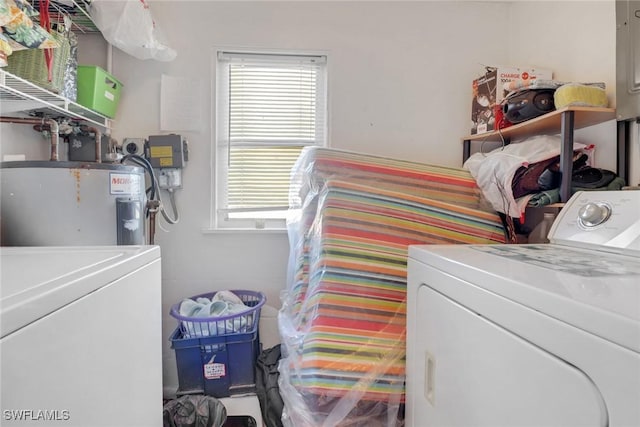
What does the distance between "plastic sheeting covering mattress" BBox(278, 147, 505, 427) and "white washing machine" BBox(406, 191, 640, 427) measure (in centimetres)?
25

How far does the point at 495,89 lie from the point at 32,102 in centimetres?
242

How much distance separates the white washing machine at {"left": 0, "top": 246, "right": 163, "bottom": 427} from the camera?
1.61 feet

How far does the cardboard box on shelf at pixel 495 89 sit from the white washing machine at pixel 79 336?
190cm

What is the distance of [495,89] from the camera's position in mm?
1885

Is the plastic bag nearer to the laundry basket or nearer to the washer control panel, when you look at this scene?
the laundry basket

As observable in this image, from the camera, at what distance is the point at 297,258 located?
67.1 inches

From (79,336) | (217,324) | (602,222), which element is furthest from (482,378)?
(217,324)

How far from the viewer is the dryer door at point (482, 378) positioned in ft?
1.62

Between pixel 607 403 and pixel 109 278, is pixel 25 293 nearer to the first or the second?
pixel 109 278

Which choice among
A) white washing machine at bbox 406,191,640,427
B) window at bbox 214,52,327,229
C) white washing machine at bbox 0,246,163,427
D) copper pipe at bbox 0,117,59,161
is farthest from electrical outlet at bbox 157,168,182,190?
white washing machine at bbox 406,191,640,427

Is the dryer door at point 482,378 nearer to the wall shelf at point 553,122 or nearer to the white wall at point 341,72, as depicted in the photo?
the wall shelf at point 553,122

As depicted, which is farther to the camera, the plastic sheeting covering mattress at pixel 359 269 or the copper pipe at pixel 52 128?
the copper pipe at pixel 52 128

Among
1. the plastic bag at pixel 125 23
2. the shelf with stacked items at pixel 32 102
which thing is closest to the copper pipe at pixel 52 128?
the shelf with stacked items at pixel 32 102

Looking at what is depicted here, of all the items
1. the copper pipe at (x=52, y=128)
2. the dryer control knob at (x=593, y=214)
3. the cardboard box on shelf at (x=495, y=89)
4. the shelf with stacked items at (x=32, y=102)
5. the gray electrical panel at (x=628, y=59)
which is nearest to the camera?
the dryer control knob at (x=593, y=214)
